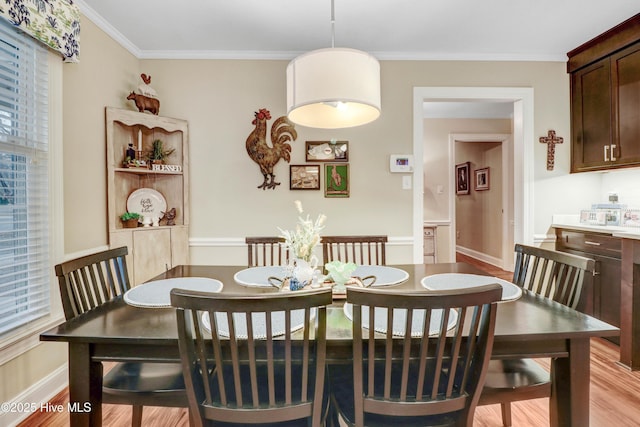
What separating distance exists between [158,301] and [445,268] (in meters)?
1.49

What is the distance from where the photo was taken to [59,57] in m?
2.03

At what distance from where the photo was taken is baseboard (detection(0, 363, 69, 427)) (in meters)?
1.73

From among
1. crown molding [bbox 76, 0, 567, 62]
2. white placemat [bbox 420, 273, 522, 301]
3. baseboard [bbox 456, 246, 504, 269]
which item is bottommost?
baseboard [bbox 456, 246, 504, 269]

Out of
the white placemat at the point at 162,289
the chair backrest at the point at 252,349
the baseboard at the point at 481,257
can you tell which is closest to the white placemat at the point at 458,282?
the chair backrest at the point at 252,349

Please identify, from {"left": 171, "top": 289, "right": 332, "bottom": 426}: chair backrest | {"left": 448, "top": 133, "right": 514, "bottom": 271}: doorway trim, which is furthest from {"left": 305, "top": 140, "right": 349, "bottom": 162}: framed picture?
{"left": 448, "top": 133, "right": 514, "bottom": 271}: doorway trim

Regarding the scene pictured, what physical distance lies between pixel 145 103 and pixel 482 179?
17.2 feet

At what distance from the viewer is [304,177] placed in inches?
119

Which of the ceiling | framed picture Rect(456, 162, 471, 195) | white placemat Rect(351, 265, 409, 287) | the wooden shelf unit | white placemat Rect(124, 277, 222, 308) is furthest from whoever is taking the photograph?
framed picture Rect(456, 162, 471, 195)

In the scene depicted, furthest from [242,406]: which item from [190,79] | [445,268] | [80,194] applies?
[190,79]

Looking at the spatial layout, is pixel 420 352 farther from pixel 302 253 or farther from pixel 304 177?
pixel 304 177

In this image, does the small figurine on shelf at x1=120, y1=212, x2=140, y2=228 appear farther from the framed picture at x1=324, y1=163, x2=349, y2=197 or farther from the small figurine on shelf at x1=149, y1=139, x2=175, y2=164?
the framed picture at x1=324, y1=163, x2=349, y2=197

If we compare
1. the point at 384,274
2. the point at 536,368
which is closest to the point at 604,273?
the point at 536,368

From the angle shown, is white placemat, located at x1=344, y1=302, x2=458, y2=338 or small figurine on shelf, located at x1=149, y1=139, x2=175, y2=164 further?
small figurine on shelf, located at x1=149, y1=139, x2=175, y2=164

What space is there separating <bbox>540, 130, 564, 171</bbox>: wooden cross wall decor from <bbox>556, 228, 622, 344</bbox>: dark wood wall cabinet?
700 mm
